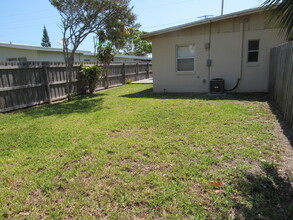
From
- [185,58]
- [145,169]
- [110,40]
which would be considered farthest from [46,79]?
[145,169]

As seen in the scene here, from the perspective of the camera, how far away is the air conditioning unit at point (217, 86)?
9255 millimetres

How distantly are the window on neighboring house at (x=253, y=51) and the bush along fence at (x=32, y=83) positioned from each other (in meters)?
8.51

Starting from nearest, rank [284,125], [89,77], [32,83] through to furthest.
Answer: [284,125]
[32,83]
[89,77]

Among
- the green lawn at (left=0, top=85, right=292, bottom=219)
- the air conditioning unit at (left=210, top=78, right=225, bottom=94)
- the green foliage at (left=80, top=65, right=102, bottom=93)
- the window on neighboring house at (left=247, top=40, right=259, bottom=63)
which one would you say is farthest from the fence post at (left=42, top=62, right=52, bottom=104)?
the window on neighboring house at (left=247, top=40, right=259, bottom=63)

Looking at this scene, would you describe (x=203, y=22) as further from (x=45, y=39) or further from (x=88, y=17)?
(x=45, y=39)

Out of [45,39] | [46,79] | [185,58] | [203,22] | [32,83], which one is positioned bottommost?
[32,83]

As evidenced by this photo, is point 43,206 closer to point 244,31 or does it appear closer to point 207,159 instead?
point 207,159

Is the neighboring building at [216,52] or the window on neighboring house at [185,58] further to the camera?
the window on neighboring house at [185,58]

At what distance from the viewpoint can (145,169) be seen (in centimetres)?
314

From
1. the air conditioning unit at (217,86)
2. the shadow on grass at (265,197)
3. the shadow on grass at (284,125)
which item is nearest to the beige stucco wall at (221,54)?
the air conditioning unit at (217,86)

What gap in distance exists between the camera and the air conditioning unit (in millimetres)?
9255

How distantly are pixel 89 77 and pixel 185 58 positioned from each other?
5.22m

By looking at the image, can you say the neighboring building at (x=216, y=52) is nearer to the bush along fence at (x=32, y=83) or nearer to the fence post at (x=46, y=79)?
the bush along fence at (x=32, y=83)

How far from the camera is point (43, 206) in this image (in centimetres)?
244
